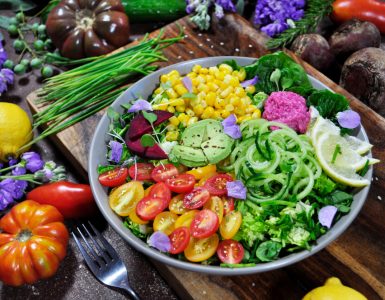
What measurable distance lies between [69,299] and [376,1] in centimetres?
200

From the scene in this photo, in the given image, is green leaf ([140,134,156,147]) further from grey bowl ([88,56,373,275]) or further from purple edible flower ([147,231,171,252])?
purple edible flower ([147,231,171,252])

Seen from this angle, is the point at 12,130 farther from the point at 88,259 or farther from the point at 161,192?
the point at 161,192

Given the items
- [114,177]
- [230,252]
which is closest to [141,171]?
[114,177]

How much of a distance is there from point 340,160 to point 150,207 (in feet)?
2.16

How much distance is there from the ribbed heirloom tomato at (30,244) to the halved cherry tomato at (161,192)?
381 millimetres

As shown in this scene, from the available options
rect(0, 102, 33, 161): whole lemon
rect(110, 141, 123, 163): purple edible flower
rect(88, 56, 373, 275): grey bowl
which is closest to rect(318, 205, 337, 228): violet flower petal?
rect(88, 56, 373, 275): grey bowl

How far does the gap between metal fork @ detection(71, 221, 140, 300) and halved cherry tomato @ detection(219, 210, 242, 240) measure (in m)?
0.39

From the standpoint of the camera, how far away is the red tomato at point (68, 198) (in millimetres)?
1840

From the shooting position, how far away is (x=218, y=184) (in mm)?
1604

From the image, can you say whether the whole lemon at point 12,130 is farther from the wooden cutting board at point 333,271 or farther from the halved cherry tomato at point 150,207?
the halved cherry tomato at point 150,207

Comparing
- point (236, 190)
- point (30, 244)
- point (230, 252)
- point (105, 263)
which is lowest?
point (105, 263)

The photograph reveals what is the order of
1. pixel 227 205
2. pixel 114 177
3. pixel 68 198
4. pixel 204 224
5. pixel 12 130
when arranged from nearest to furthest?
pixel 204 224 < pixel 227 205 < pixel 114 177 < pixel 68 198 < pixel 12 130

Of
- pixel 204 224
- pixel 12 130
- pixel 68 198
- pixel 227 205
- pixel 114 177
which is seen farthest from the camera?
pixel 12 130

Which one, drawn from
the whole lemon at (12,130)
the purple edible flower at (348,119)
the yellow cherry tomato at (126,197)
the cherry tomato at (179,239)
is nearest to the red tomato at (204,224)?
the cherry tomato at (179,239)
